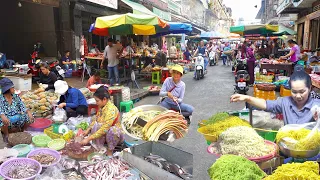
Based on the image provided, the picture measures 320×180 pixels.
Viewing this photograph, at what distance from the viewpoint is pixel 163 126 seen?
3.81m

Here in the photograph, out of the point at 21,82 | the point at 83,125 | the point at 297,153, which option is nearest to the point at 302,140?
the point at 297,153

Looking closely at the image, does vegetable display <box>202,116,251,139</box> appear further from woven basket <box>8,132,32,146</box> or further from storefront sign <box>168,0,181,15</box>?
storefront sign <box>168,0,181,15</box>

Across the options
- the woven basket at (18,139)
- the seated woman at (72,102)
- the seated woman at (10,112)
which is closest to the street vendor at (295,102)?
the woven basket at (18,139)

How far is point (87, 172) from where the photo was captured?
367 cm

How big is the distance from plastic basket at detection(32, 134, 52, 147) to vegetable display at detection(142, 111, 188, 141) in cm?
204

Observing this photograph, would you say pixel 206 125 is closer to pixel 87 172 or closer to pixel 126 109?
pixel 87 172

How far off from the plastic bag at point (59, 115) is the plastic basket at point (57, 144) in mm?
1006

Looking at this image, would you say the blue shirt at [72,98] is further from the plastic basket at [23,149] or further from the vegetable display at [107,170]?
the vegetable display at [107,170]

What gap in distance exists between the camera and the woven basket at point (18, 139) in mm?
4684

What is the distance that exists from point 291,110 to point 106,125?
→ 269cm

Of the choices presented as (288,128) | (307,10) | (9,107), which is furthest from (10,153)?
(307,10)

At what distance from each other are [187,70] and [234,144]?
1683 cm

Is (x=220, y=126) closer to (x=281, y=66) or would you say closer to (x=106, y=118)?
(x=106, y=118)

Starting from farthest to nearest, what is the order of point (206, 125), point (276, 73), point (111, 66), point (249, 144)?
point (276, 73) < point (111, 66) < point (206, 125) < point (249, 144)
